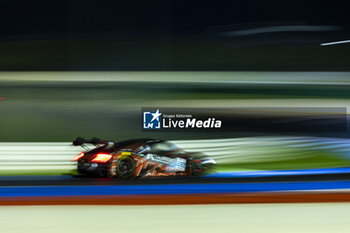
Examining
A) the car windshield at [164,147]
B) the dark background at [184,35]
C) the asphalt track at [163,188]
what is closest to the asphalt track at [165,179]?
the asphalt track at [163,188]

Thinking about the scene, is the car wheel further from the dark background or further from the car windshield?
the dark background

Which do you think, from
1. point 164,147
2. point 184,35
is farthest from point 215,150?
point 184,35

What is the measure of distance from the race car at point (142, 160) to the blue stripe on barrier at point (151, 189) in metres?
0.06

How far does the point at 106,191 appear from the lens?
6.03 ft

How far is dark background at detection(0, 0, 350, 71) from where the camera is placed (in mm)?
1736

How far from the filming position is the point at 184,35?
5.82ft

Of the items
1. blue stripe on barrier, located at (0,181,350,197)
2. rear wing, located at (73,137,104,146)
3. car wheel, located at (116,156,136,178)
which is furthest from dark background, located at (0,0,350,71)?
blue stripe on barrier, located at (0,181,350,197)

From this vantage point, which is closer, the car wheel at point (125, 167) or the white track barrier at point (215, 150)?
Result: the white track barrier at point (215, 150)

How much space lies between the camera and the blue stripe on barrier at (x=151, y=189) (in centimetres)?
180

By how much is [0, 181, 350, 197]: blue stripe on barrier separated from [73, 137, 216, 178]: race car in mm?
62

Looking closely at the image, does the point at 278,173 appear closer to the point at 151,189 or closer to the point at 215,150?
the point at 215,150

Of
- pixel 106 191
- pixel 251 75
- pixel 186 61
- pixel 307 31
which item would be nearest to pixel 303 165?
pixel 251 75

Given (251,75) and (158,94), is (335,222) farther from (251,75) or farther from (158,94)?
(158,94)

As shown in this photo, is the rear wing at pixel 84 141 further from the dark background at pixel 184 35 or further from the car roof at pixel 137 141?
the dark background at pixel 184 35
